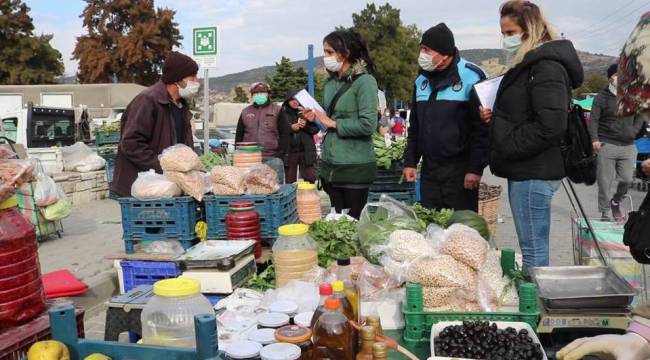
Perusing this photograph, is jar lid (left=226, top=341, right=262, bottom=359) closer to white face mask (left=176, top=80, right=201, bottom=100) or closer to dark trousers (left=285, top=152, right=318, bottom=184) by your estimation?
white face mask (left=176, top=80, right=201, bottom=100)

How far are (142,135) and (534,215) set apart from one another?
3.24 metres

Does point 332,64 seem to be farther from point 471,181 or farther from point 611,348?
point 611,348

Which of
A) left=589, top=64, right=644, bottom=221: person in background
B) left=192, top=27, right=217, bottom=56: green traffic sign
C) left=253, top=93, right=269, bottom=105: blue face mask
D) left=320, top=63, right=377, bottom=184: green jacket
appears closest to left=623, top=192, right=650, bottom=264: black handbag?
left=320, top=63, right=377, bottom=184: green jacket

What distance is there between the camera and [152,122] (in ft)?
16.0

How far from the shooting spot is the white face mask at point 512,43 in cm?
403

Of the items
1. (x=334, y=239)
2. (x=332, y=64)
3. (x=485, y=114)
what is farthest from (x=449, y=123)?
(x=334, y=239)

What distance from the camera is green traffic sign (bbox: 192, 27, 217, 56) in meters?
8.75

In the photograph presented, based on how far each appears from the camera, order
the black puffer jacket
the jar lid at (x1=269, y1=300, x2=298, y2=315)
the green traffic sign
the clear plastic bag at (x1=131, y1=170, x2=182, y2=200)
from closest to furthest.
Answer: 1. the jar lid at (x1=269, y1=300, x2=298, y2=315)
2. the black puffer jacket
3. the clear plastic bag at (x1=131, y1=170, x2=182, y2=200)
4. the green traffic sign

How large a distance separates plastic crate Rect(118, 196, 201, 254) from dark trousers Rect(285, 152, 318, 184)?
16.9 ft

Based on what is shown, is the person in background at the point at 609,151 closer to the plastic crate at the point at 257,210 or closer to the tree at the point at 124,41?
the plastic crate at the point at 257,210

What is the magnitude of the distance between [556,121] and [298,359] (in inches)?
104

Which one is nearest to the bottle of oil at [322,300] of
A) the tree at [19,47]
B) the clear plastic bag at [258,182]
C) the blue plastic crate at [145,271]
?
the blue plastic crate at [145,271]

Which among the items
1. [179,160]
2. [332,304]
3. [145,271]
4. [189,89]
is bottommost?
[145,271]

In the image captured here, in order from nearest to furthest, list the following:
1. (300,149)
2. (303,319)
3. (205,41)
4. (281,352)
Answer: (281,352)
(303,319)
(205,41)
(300,149)
